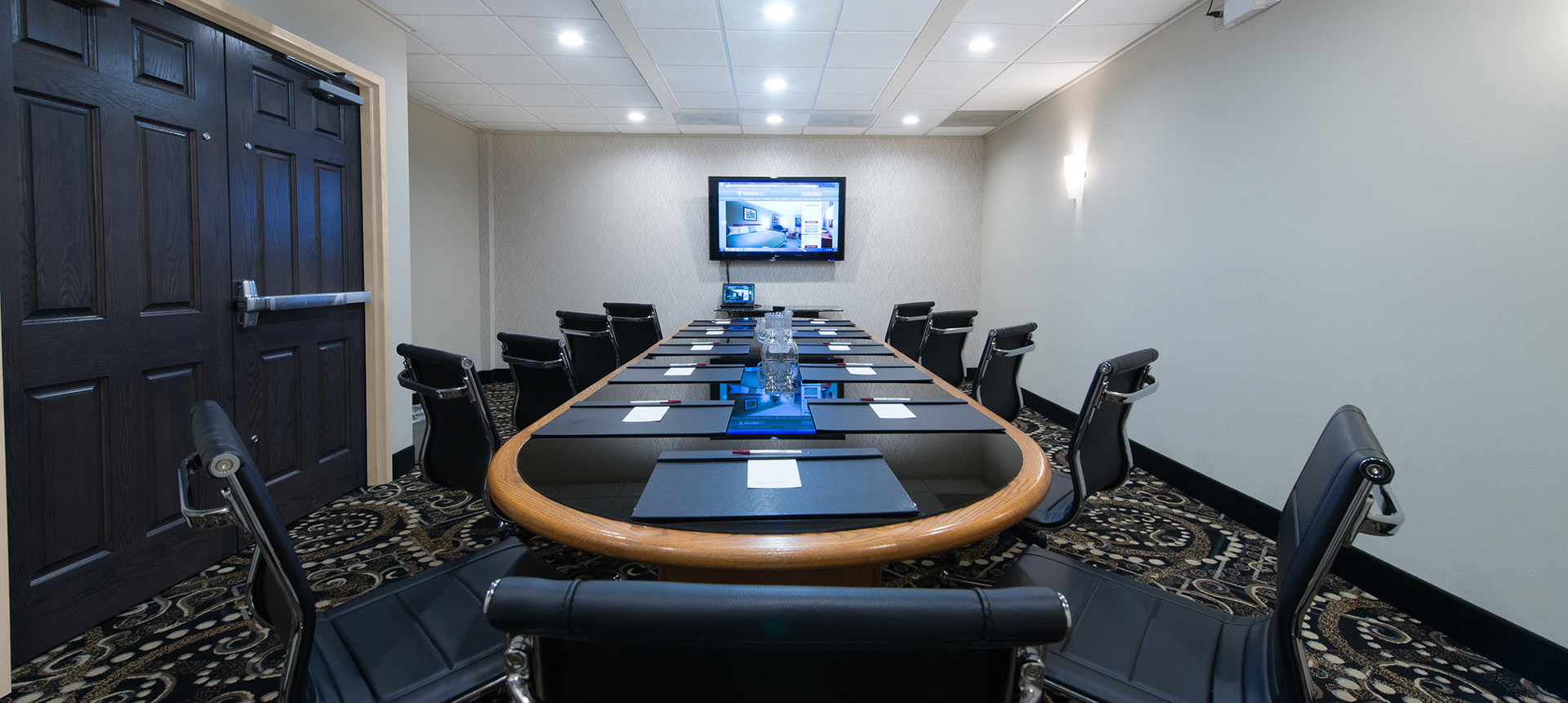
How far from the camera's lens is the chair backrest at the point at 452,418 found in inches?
70.8

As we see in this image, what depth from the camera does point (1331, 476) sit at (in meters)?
0.94

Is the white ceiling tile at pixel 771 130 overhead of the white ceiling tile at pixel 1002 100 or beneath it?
overhead

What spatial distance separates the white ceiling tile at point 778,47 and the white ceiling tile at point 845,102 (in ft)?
2.66

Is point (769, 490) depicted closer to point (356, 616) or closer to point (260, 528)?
point (260, 528)

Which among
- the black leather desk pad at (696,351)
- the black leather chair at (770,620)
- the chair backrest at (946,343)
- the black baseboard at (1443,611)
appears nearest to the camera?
the black leather chair at (770,620)

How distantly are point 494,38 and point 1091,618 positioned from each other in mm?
4250

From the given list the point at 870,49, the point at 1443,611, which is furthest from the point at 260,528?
the point at 870,49

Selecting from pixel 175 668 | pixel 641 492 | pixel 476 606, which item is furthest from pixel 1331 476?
pixel 175 668

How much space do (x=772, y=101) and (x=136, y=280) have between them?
13.6 ft

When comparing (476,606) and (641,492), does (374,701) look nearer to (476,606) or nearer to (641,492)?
(476,606)

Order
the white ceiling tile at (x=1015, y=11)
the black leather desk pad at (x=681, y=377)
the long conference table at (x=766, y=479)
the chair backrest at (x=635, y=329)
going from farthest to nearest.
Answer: the chair backrest at (x=635, y=329)
the white ceiling tile at (x=1015, y=11)
the black leather desk pad at (x=681, y=377)
the long conference table at (x=766, y=479)

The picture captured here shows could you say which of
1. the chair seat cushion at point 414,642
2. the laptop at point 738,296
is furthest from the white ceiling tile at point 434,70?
the chair seat cushion at point 414,642

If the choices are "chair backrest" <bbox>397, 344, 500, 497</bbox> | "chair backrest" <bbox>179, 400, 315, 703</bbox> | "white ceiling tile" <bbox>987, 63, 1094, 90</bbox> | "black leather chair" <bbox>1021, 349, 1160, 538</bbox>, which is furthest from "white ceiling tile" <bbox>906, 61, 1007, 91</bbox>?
"chair backrest" <bbox>179, 400, 315, 703</bbox>

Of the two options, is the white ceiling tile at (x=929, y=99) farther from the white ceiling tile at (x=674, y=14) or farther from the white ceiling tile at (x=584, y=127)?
the white ceiling tile at (x=584, y=127)
